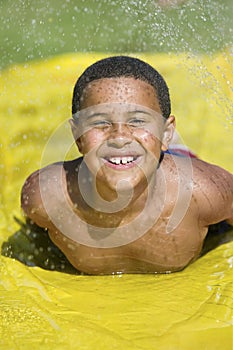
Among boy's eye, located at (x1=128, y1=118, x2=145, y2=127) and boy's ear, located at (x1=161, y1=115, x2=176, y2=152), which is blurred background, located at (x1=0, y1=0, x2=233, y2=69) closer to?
boy's ear, located at (x1=161, y1=115, x2=176, y2=152)

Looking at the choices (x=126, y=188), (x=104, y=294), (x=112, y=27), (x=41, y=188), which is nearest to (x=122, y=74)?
(x=126, y=188)

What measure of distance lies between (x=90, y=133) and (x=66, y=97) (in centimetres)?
141

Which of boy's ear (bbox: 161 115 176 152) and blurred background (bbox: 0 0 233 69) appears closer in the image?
boy's ear (bbox: 161 115 176 152)

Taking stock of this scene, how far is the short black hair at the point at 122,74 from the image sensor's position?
1.88 meters

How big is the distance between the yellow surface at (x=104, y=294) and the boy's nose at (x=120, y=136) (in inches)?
16.9

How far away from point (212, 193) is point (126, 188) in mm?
292

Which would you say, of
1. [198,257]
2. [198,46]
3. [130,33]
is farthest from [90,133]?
[130,33]

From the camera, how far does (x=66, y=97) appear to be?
3248 mm

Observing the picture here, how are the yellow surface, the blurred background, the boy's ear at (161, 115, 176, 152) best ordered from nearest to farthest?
the yellow surface
the boy's ear at (161, 115, 176, 152)
the blurred background

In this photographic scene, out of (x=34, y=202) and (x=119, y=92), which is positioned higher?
(x=119, y=92)

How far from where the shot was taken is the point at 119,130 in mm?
1821

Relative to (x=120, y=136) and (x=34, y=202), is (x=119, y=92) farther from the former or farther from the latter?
(x=34, y=202)

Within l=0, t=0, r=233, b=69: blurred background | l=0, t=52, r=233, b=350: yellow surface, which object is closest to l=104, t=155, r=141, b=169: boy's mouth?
l=0, t=52, r=233, b=350: yellow surface

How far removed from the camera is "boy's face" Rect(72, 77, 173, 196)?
72.0 inches
